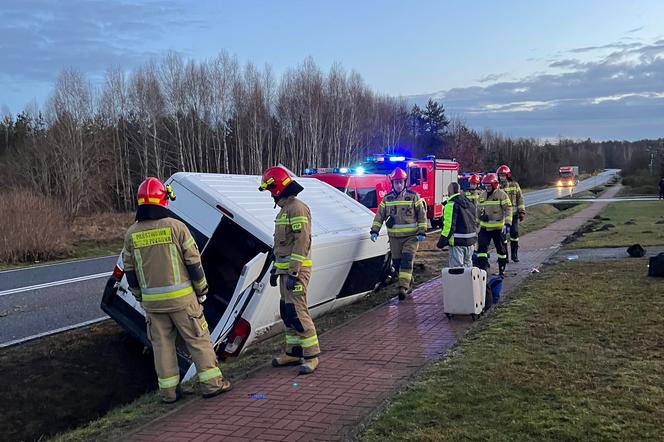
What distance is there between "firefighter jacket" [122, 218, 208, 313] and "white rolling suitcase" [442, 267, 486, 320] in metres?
3.52

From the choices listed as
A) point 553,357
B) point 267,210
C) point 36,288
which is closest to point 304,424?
point 553,357

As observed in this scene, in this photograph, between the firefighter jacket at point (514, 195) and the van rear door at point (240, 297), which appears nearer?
the van rear door at point (240, 297)

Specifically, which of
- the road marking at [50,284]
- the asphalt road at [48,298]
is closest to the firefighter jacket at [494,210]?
the asphalt road at [48,298]

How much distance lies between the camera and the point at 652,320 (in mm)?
6758

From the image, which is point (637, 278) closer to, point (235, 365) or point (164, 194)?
point (235, 365)

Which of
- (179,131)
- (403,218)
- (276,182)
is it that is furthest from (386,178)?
(179,131)

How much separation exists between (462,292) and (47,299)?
7073 mm

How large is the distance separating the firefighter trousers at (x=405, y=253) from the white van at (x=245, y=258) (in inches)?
12.9

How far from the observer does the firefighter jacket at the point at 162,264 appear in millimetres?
5039

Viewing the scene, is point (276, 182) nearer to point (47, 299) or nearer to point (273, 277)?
point (273, 277)

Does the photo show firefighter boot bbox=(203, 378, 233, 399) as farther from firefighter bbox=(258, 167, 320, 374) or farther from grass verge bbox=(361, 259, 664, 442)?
grass verge bbox=(361, 259, 664, 442)

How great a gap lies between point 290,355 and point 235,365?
65 centimetres

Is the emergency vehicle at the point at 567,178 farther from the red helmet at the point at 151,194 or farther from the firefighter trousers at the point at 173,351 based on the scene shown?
the red helmet at the point at 151,194

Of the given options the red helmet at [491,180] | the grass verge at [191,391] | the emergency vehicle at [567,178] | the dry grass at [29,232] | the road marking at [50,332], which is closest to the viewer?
the grass verge at [191,391]
